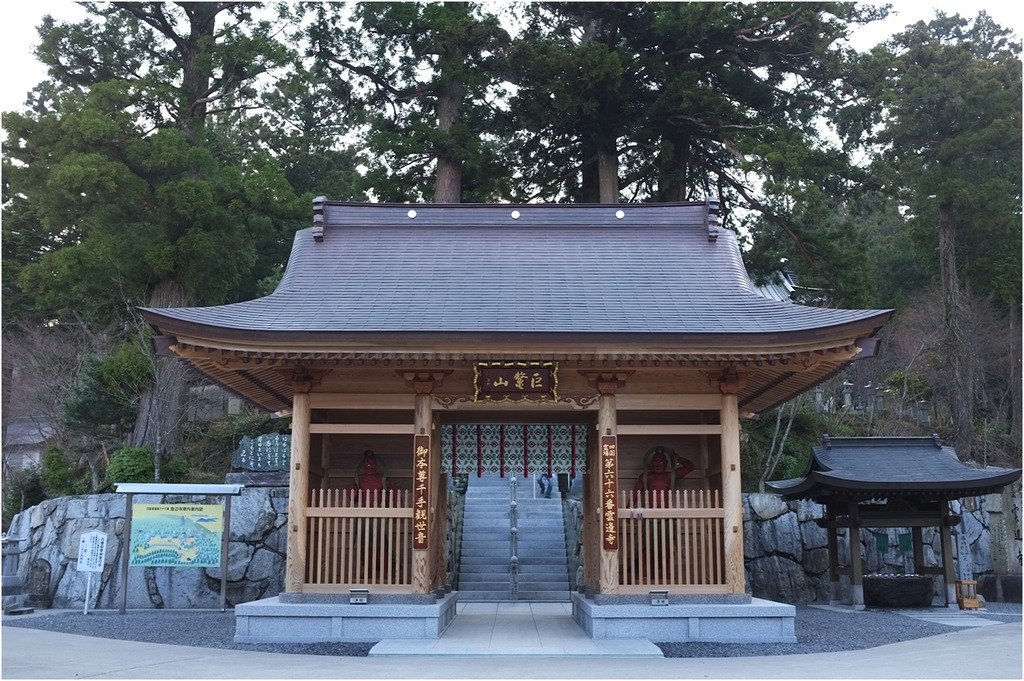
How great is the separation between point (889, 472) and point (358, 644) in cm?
897

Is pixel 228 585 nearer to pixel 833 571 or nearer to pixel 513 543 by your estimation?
pixel 513 543

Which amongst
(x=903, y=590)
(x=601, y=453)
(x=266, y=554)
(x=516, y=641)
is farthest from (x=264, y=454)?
(x=903, y=590)

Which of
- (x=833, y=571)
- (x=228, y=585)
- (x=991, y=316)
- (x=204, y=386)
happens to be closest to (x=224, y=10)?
(x=204, y=386)

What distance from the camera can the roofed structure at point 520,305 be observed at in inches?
390

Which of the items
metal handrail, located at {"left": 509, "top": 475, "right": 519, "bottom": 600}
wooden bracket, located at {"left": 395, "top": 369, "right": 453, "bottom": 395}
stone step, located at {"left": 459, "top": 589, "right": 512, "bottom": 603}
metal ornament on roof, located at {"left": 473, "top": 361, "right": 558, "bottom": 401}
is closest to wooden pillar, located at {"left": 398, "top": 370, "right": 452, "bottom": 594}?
wooden bracket, located at {"left": 395, "top": 369, "right": 453, "bottom": 395}

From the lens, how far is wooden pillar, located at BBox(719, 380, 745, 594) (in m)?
10.4

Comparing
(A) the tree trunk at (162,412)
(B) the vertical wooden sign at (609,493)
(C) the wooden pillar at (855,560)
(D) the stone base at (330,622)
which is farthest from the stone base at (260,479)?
(C) the wooden pillar at (855,560)

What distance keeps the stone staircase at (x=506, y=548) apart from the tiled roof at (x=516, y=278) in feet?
22.8

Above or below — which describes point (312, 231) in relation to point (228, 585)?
above

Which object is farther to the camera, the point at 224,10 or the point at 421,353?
the point at 224,10

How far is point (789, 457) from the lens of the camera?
2075 centimetres

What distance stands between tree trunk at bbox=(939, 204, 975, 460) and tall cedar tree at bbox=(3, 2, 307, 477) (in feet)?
58.2

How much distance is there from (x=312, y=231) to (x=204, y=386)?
13048 millimetres

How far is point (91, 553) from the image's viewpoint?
14.1m
